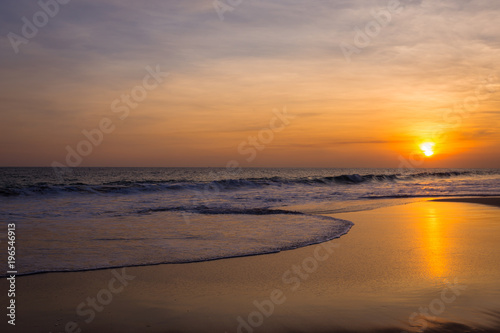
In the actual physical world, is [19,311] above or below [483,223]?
below

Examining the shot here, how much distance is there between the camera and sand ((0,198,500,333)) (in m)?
4.66

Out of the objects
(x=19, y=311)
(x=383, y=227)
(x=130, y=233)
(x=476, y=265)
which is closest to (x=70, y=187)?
(x=130, y=233)

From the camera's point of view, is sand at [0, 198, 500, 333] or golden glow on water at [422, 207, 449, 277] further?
golden glow on water at [422, 207, 449, 277]

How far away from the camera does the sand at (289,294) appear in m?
4.66

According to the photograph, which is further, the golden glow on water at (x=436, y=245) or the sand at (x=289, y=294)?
the golden glow on water at (x=436, y=245)

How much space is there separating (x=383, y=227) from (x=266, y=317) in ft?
26.0

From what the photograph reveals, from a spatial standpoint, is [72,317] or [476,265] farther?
[476,265]

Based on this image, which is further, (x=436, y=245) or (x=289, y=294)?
(x=436, y=245)

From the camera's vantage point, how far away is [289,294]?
569 centimetres

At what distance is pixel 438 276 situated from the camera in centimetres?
648

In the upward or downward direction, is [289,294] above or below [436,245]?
below

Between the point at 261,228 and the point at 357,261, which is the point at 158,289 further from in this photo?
the point at 261,228

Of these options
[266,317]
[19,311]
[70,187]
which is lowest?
[266,317]

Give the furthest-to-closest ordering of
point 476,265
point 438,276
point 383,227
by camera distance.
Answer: point 383,227, point 476,265, point 438,276
